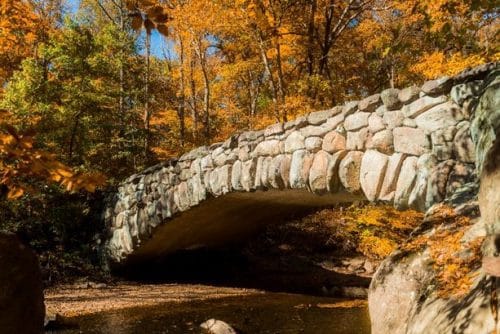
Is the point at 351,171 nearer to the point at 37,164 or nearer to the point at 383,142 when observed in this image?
the point at 383,142

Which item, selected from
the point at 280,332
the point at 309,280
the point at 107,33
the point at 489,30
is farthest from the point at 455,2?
the point at 107,33

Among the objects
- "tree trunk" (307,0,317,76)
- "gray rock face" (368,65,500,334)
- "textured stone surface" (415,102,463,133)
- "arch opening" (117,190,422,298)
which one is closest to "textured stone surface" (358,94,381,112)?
"textured stone surface" (415,102,463,133)

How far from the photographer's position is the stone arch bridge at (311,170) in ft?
13.3

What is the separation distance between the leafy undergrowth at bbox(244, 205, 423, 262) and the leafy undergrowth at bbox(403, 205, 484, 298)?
545 centimetres

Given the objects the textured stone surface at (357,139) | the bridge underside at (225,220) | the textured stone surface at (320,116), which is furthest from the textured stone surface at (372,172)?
the bridge underside at (225,220)

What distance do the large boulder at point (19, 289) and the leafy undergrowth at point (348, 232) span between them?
6272mm

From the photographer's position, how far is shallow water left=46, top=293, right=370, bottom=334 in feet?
18.6

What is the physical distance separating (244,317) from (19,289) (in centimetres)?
347

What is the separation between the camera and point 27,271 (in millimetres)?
3617

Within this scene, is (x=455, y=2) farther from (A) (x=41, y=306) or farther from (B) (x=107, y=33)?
(B) (x=107, y=33)

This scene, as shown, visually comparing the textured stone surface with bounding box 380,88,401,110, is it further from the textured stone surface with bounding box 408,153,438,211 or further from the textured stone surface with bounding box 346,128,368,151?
the textured stone surface with bounding box 408,153,438,211

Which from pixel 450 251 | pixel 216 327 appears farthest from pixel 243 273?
pixel 450 251

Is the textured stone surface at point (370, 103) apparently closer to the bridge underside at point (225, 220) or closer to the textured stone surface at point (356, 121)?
the textured stone surface at point (356, 121)

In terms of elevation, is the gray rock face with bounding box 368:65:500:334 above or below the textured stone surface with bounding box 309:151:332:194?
below
